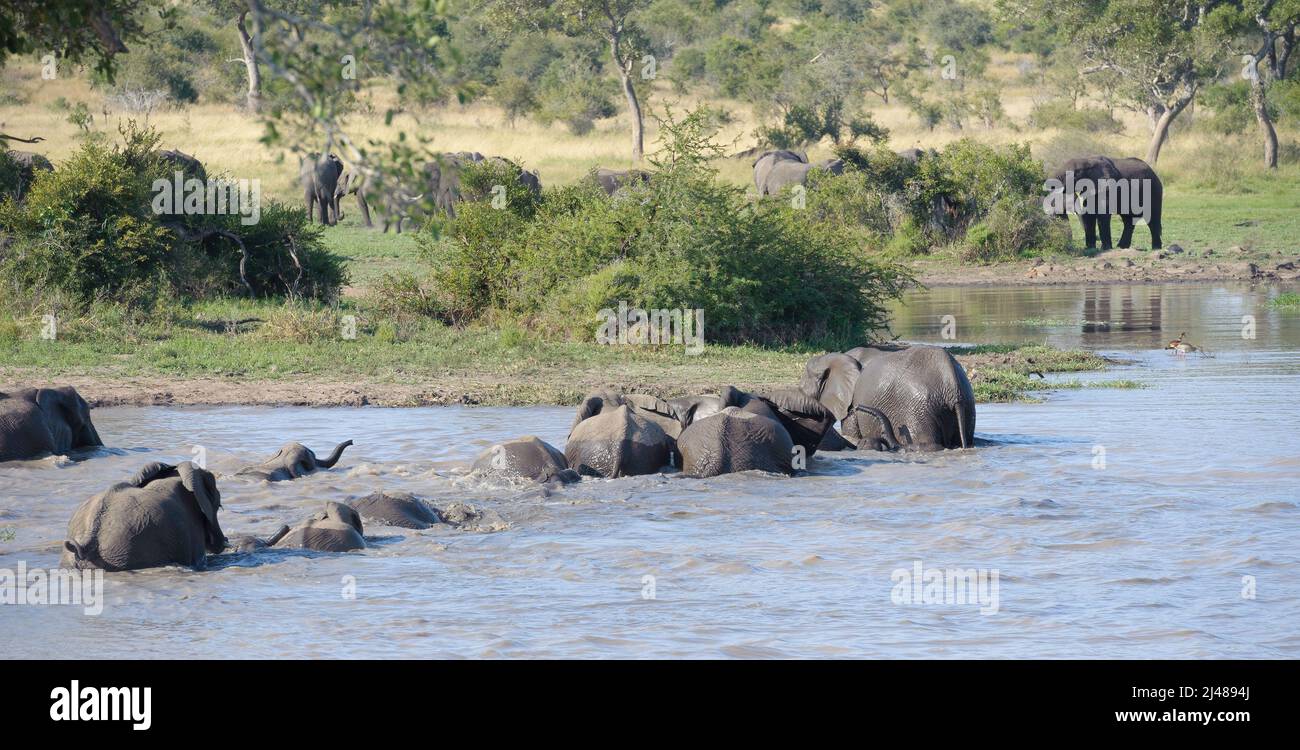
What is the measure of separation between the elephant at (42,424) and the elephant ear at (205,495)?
126 inches

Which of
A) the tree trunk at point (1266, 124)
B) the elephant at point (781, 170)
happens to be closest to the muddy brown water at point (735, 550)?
the elephant at point (781, 170)

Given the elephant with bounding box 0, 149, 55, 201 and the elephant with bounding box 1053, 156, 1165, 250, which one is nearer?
the elephant with bounding box 0, 149, 55, 201

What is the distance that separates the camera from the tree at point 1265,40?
118 ft

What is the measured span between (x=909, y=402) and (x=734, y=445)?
5.47 ft

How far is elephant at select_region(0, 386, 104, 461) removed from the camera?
415 inches

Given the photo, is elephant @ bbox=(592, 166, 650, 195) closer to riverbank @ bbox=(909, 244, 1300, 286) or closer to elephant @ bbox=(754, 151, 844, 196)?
→ elephant @ bbox=(754, 151, 844, 196)

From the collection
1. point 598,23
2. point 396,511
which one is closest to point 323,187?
point 598,23

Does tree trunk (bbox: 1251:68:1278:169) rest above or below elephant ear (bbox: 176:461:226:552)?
above

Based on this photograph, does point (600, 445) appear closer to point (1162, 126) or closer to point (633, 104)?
point (1162, 126)

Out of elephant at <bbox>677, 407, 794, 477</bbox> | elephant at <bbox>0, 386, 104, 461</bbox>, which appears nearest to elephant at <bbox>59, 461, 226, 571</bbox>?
elephant at <bbox>0, 386, 104, 461</bbox>

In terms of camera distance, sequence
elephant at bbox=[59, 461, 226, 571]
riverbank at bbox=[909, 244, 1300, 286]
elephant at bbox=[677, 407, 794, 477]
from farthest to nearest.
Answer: riverbank at bbox=[909, 244, 1300, 286] < elephant at bbox=[677, 407, 794, 477] < elephant at bbox=[59, 461, 226, 571]

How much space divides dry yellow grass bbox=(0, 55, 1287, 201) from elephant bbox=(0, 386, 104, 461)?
68.3 feet
